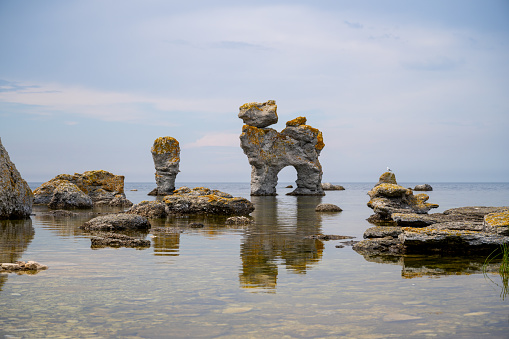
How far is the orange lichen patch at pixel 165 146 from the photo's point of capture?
6138 centimetres

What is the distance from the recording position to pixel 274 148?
6325 cm

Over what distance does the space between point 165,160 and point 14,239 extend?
159 ft

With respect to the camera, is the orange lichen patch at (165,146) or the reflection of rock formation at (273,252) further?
the orange lichen patch at (165,146)

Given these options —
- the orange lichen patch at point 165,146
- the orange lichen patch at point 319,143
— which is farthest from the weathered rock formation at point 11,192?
the orange lichen patch at point 319,143

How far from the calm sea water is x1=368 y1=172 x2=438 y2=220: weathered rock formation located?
1133 centimetres

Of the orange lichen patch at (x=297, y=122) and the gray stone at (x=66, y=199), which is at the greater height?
the orange lichen patch at (x=297, y=122)

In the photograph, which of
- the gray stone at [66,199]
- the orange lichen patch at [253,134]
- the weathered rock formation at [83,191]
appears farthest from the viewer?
the orange lichen patch at [253,134]

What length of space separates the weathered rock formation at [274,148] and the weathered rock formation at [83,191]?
74.6ft

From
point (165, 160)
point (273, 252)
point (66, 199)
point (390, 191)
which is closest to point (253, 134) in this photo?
point (165, 160)

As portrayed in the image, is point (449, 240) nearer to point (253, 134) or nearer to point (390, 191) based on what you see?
point (390, 191)

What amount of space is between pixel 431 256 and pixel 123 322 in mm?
8184

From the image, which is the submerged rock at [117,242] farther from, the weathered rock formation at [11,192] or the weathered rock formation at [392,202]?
the weathered rock formation at [392,202]

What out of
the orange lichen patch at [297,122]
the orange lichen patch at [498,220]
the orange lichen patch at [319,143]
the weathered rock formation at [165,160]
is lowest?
the orange lichen patch at [498,220]

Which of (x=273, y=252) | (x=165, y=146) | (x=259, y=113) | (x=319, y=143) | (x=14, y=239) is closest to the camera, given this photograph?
(x=273, y=252)
